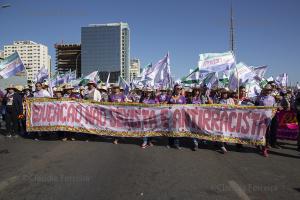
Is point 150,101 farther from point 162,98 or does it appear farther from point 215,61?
point 215,61

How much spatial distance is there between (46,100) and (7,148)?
2.13 m

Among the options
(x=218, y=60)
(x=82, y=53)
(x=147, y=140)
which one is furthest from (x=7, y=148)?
(x=82, y=53)

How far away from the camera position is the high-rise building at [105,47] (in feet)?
508

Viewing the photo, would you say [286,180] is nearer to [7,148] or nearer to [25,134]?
[7,148]

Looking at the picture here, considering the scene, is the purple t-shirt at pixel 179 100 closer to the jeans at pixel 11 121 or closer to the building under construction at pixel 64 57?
the jeans at pixel 11 121

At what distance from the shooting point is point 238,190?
219 inches

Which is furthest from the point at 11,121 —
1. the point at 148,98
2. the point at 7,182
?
the point at 7,182

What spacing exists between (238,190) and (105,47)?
153428 mm

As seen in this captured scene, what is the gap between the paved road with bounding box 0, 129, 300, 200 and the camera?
538 cm

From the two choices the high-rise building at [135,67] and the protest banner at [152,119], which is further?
the high-rise building at [135,67]

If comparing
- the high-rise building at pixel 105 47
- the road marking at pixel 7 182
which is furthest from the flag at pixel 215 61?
the high-rise building at pixel 105 47

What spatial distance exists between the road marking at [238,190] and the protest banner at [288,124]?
5.03 meters

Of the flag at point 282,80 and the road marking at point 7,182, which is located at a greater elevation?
the flag at point 282,80

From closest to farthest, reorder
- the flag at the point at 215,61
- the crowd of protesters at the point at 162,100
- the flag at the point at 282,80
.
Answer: the crowd of protesters at the point at 162,100 < the flag at the point at 215,61 < the flag at the point at 282,80
